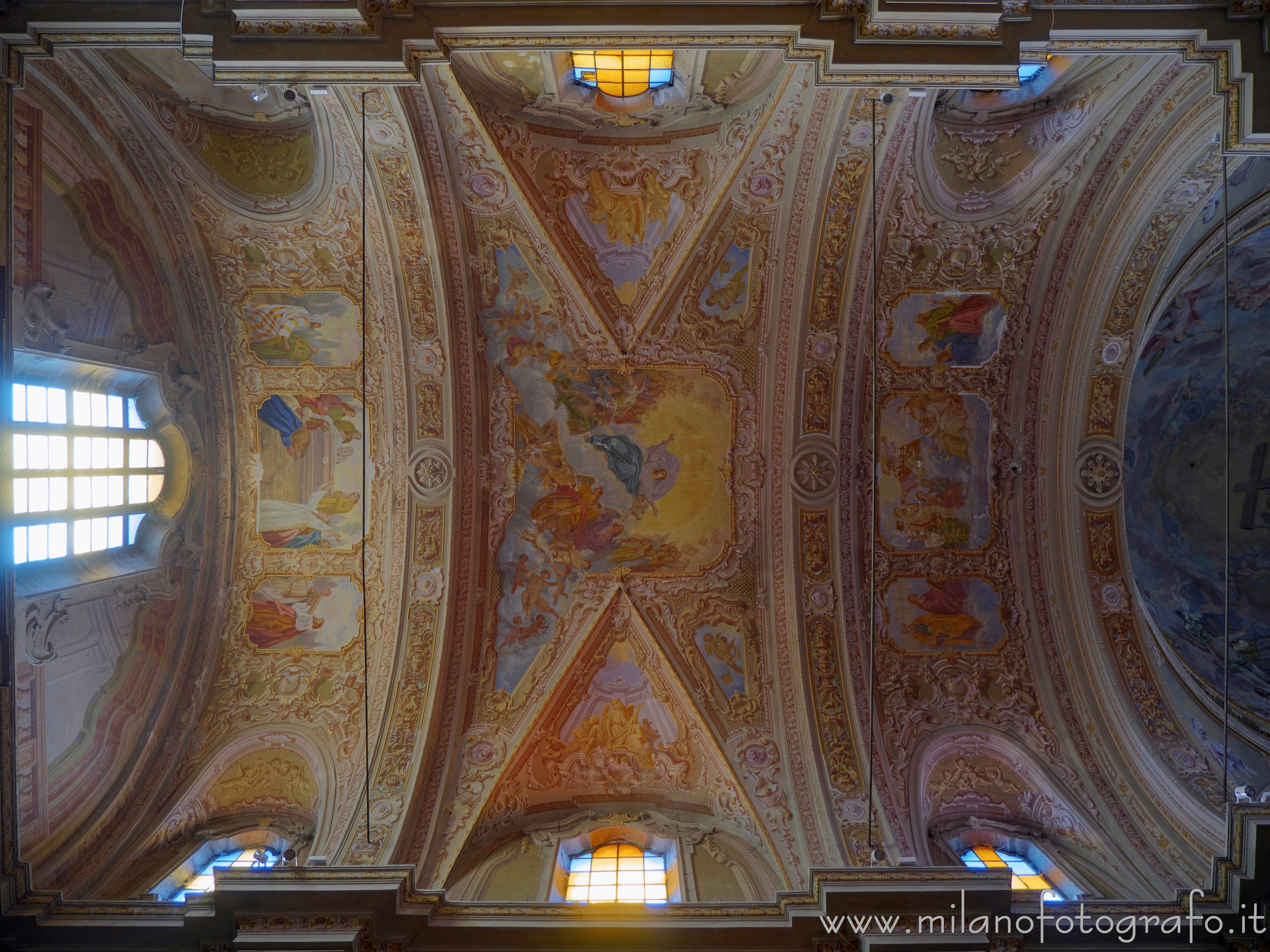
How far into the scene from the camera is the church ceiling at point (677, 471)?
33.1 feet

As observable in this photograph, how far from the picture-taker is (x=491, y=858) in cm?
1060

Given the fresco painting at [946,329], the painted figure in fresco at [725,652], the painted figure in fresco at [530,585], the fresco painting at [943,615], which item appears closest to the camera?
the fresco painting at [946,329]

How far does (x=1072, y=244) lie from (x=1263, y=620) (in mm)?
7653

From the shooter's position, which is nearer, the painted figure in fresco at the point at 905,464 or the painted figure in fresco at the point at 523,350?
the painted figure in fresco at the point at 523,350

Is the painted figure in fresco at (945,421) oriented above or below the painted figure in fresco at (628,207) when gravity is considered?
below

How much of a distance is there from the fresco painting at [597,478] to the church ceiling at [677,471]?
65 millimetres

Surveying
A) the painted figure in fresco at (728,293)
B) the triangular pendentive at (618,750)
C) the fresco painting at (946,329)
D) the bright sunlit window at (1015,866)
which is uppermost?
the painted figure in fresco at (728,293)

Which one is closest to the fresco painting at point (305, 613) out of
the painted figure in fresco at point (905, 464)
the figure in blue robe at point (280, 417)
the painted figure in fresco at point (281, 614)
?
the painted figure in fresco at point (281, 614)

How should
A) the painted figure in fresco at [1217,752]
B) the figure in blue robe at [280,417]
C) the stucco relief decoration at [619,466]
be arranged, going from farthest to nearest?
1. the figure in blue robe at [280,417]
2. the stucco relief decoration at [619,466]
3. the painted figure in fresco at [1217,752]

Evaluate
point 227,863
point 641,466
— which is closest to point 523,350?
point 641,466

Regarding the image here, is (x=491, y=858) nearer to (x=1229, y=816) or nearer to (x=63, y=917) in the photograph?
(x=63, y=917)

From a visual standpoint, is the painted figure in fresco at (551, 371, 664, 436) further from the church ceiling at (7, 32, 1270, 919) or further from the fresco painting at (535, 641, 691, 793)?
the fresco painting at (535, 641, 691, 793)

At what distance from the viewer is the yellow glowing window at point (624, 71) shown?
10.3m

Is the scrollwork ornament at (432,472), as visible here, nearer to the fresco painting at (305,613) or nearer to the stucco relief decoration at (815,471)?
the fresco painting at (305,613)
